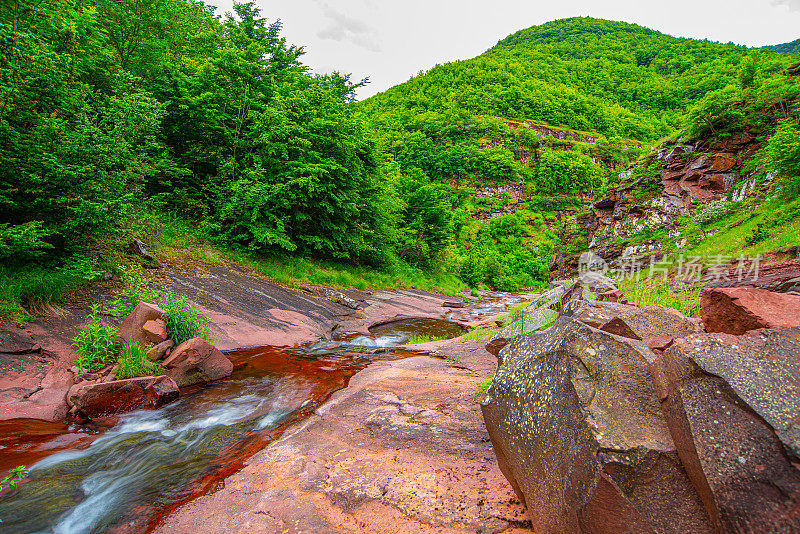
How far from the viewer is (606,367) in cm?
255

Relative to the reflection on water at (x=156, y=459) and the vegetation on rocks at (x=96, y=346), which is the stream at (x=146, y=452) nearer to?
the reflection on water at (x=156, y=459)

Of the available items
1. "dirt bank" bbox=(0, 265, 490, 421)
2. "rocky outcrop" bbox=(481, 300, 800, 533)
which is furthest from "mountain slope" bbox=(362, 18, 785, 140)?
"rocky outcrop" bbox=(481, 300, 800, 533)

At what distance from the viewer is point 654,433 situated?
215cm

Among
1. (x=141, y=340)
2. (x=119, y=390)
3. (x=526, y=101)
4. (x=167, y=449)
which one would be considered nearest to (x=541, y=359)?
(x=167, y=449)

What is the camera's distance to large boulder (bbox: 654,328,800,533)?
1.53 m

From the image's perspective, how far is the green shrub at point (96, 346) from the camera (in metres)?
6.68

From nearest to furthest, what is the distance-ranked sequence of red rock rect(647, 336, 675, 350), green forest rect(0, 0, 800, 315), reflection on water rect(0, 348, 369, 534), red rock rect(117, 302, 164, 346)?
1. red rock rect(647, 336, 675, 350)
2. reflection on water rect(0, 348, 369, 534)
3. red rock rect(117, 302, 164, 346)
4. green forest rect(0, 0, 800, 315)

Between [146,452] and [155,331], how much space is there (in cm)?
312

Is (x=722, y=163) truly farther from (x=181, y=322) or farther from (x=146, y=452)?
(x=146, y=452)

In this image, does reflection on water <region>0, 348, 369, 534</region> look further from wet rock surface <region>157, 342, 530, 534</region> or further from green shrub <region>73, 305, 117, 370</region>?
green shrub <region>73, 305, 117, 370</region>

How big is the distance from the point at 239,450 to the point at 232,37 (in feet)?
68.6

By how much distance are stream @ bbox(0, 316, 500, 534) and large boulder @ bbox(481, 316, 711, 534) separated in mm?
3217

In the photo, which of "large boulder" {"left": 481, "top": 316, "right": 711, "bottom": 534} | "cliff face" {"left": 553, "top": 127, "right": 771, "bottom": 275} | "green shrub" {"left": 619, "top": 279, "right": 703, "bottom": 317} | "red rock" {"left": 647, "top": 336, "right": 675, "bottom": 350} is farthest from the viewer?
"cliff face" {"left": 553, "top": 127, "right": 771, "bottom": 275}

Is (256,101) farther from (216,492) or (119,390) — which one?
(216,492)
